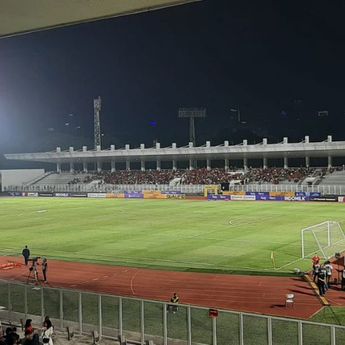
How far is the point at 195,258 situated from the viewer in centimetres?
3256

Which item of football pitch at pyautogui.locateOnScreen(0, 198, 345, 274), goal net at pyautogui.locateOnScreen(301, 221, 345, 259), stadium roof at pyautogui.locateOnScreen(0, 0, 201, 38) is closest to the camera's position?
stadium roof at pyautogui.locateOnScreen(0, 0, 201, 38)

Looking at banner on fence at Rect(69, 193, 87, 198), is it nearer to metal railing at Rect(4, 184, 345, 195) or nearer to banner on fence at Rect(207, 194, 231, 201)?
metal railing at Rect(4, 184, 345, 195)

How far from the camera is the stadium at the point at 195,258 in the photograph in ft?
47.8

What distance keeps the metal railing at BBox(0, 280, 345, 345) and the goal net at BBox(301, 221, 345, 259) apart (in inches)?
738

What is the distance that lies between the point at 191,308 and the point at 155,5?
7.76 m

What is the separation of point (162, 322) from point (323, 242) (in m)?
24.8

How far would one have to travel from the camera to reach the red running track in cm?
2142

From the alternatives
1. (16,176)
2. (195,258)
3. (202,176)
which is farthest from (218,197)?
(195,258)

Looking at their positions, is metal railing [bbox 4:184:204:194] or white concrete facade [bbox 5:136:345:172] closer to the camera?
white concrete facade [bbox 5:136:345:172]

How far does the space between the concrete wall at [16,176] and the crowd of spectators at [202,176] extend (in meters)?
12.3

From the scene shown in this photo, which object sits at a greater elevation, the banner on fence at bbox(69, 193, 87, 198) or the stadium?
the banner on fence at bbox(69, 193, 87, 198)

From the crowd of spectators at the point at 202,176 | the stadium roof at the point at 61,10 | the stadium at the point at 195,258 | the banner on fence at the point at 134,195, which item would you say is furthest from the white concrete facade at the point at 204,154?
the stadium roof at the point at 61,10

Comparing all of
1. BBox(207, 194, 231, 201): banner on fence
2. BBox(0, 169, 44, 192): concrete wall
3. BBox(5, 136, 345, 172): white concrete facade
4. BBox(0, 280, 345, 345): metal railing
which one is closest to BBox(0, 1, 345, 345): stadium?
BBox(0, 280, 345, 345): metal railing

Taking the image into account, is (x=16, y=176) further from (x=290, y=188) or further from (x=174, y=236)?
(x=174, y=236)
